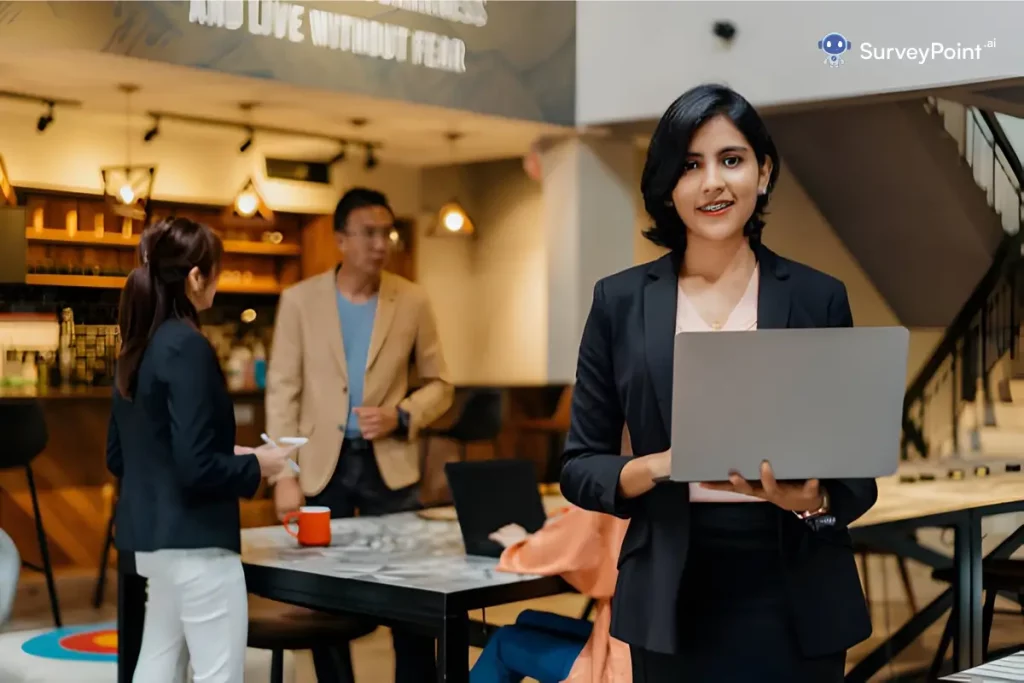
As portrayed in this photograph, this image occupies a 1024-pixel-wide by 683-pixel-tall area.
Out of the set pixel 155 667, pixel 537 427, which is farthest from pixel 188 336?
pixel 537 427

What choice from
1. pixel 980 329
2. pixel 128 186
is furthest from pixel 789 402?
pixel 128 186

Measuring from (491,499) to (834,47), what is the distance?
11.3 feet

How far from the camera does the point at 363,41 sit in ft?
19.7

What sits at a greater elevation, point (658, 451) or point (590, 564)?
point (658, 451)

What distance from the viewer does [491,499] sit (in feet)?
11.1

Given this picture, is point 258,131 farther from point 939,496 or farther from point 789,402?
point 789,402

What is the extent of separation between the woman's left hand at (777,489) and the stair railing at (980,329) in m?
5.05

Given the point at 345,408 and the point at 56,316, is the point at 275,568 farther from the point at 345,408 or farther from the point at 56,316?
the point at 56,316

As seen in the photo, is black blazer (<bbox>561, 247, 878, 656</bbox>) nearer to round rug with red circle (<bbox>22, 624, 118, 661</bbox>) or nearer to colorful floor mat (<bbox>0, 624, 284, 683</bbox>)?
colorful floor mat (<bbox>0, 624, 284, 683</bbox>)

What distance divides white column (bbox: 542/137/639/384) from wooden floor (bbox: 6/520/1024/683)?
57.1 inches

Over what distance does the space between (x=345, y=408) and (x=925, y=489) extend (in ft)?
7.49

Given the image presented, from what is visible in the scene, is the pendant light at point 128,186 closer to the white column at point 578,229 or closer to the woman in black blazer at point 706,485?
the white column at point 578,229

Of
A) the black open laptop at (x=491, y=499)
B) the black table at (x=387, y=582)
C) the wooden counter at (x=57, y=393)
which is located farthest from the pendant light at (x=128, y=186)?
the black open laptop at (x=491, y=499)

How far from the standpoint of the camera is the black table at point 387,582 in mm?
2734
